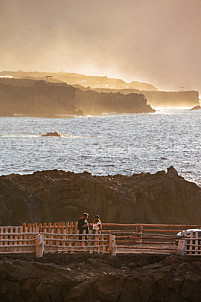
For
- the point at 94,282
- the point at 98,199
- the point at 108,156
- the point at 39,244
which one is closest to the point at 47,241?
the point at 39,244

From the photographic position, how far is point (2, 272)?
1530cm

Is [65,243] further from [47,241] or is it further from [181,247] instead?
[181,247]

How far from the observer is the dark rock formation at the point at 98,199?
30.2 m

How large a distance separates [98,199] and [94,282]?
680 inches

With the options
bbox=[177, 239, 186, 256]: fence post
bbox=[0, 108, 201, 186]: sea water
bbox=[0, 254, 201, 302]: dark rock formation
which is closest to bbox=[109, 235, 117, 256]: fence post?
bbox=[0, 254, 201, 302]: dark rock formation

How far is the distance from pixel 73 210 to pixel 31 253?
1461 cm

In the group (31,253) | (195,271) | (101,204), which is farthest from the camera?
(101,204)

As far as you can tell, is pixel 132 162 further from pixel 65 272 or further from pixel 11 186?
pixel 65 272

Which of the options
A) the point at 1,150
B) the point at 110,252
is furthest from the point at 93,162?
the point at 110,252

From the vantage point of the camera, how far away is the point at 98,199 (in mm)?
32594

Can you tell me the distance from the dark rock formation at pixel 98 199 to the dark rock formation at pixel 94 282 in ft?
43.8

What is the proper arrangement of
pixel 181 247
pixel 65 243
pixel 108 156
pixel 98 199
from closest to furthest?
1. pixel 181 247
2. pixel 65 243
3. pixel 98 199
4. pixel 108 156

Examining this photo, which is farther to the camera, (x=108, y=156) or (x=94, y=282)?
(x=108, y=156)

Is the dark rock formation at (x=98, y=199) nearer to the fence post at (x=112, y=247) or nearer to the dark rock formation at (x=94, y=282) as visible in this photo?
the fence post at (x=112, y=247)
